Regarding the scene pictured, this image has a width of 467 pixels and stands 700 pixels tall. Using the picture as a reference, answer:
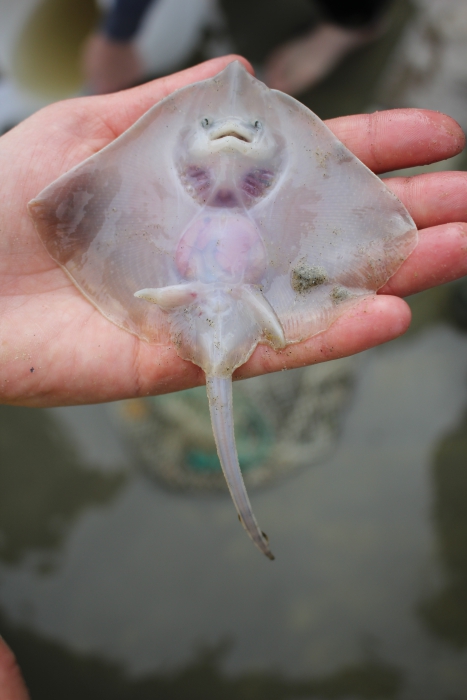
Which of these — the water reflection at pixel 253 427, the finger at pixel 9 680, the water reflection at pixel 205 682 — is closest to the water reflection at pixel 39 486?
the water reflection at pixel 253 427

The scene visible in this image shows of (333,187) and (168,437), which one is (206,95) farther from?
(168,437)

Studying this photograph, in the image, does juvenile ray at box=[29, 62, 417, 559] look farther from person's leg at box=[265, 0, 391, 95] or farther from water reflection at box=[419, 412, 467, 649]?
person's leg at box=[265, 0, 391, 95]

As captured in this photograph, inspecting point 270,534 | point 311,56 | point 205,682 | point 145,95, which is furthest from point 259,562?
point 311,56

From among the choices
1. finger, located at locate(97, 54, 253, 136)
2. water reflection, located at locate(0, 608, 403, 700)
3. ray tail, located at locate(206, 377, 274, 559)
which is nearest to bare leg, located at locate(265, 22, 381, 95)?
finger, located at locate(97, 54, 253, 136)

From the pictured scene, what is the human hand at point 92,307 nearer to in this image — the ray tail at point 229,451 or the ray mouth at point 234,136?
the ray tail at point 229,451

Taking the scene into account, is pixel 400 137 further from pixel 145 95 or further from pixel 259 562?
pixel 259 562

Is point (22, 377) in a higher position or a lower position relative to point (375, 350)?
higher

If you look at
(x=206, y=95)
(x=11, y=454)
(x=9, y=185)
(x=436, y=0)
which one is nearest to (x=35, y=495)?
(x=11, y=454)
